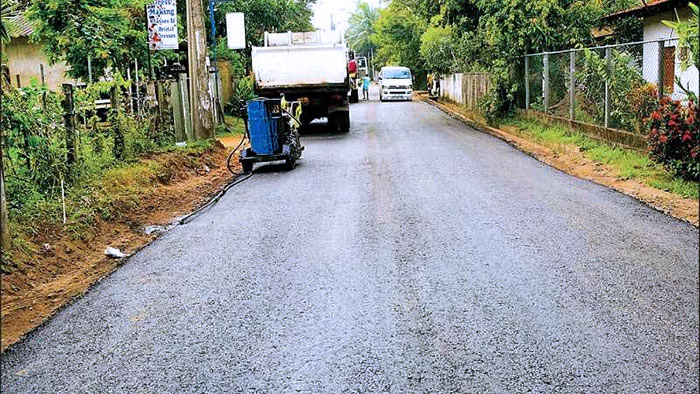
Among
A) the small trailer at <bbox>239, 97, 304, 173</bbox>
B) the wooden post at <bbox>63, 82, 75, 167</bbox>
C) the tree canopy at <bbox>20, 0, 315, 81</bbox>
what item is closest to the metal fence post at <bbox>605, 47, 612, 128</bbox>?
the small trailer at <bbox>239, 97, 304, 173</bbox>

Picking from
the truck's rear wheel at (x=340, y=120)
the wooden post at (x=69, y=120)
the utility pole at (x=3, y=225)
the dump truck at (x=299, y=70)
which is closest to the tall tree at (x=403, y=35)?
the truck's rear wheel at (x=340, y=120)

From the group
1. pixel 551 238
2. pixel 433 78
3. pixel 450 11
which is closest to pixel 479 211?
pixel 551 238

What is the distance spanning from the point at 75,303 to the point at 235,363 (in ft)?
7.32

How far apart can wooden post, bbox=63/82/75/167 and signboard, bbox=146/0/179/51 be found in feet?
19.6

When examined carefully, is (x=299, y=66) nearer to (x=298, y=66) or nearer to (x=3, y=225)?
(x=298, y=66)

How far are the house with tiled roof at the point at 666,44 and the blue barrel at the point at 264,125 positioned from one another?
23.0ft

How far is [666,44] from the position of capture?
56.9 feet

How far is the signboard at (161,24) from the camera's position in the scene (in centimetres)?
1662

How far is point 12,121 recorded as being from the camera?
27.5ft

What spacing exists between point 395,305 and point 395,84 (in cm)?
4112

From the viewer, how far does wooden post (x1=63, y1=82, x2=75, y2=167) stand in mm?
10484

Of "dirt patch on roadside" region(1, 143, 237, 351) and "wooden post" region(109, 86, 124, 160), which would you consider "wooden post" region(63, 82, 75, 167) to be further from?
"wooden post" region(109, 86, 124, 160)

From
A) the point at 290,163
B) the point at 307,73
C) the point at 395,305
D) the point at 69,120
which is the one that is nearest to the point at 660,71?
the point at 290,163

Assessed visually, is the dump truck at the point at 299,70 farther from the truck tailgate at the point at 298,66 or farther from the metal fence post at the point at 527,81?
the metal fence post at the point at 527,81
